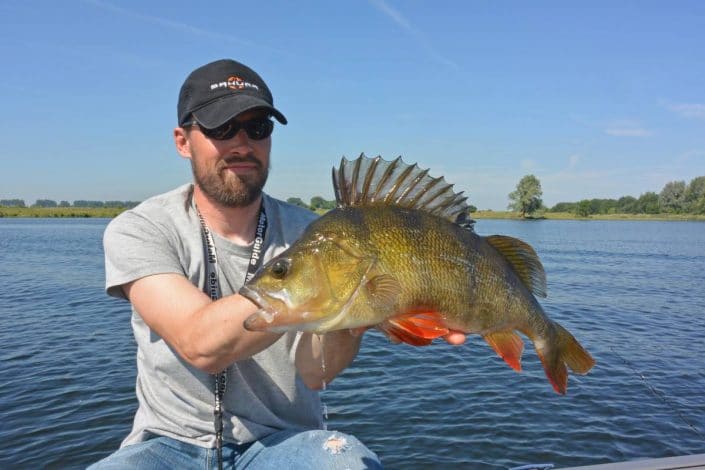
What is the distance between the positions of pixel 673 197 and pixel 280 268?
124024 mm

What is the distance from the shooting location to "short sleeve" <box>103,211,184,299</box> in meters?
2.85

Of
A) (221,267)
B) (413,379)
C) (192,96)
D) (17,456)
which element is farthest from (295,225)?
(413,379)

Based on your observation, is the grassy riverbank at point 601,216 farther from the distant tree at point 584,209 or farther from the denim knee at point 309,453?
the denim knee at point 309,453

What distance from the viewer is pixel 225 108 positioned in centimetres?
318

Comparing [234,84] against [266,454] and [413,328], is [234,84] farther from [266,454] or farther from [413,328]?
[266,454]

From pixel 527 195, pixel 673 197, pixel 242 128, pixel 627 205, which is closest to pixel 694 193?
pixel 673 197

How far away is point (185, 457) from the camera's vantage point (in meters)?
3.08

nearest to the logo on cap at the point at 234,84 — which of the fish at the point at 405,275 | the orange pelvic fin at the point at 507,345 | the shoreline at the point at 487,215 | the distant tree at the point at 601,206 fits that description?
the fish at the point at 405,275

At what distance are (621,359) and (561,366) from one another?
1030cm

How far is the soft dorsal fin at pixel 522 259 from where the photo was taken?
2949 millimetres

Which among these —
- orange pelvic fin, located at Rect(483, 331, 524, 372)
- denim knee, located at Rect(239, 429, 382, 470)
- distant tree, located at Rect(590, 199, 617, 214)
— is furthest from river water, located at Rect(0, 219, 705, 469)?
distant tree, located at Rect(590, 199, 617, 214)

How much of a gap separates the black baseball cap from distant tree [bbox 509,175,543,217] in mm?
104490

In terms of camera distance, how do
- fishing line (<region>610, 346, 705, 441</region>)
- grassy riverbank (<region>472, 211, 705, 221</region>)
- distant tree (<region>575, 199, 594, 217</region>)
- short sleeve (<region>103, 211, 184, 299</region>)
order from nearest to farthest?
short sleeve (<region>103, 211, 184, 299</region>)
fishing line (<region>610, 346, 705, 441</region>)
grassy riverbank (<region>472, 211, 705, 221</region>)
distant tree (<region>575, 199, 594, 217</region>)

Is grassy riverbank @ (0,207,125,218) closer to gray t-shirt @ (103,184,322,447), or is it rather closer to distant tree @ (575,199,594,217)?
distant tree @ (575,199,594,217)
